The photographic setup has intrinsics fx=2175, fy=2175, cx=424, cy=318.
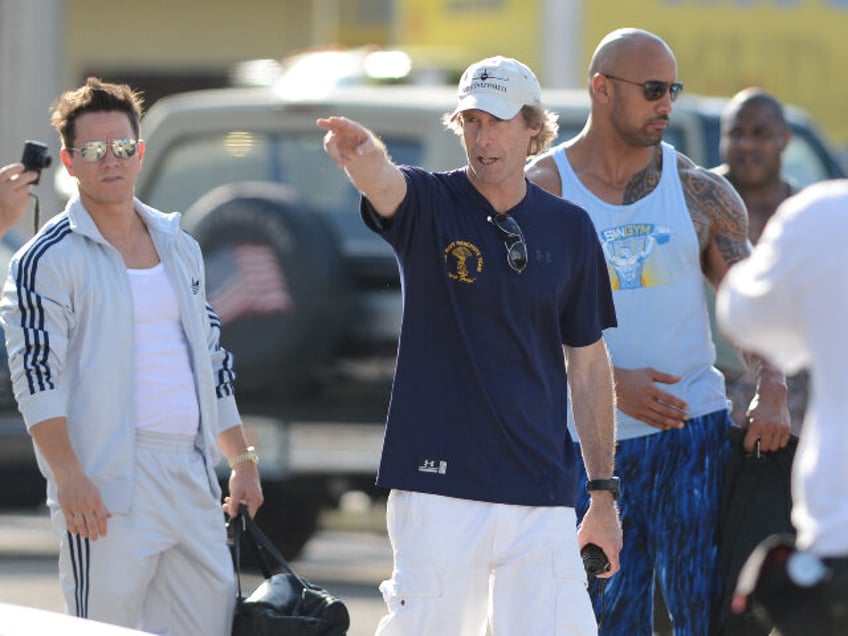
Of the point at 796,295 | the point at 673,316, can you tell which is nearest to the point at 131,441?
the point at 673,316

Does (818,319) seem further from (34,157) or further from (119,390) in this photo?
(34,157)

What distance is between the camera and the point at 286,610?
5.33m

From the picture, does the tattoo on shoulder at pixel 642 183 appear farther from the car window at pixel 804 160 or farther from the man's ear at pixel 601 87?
the car window at pixel 804 160

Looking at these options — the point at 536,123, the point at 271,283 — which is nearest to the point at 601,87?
the point at 536,123

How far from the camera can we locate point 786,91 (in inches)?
574

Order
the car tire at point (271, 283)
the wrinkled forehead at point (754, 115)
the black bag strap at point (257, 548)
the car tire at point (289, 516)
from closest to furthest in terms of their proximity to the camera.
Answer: the black bag strap at point (257, 548) → the wrinkled forehead at point (754, 115) → the car tire at point (271, 283) → the car tire at point (289, 516)

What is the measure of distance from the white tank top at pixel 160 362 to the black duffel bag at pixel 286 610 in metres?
0.41

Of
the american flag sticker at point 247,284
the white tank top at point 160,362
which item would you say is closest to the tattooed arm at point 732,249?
the white tank top at point 160,362

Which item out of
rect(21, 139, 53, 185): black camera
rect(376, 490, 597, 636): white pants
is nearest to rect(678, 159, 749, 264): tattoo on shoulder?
rect(376, 490, 597, 636): white pants

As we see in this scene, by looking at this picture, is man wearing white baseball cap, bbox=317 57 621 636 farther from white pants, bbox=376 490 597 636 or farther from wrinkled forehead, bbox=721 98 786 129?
wrinkled forehead, bbox=721 98 786 129

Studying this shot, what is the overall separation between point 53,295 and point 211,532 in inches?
28.4

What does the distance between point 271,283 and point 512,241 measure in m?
4.60

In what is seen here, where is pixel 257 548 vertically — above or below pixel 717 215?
below

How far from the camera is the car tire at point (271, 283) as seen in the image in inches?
376
